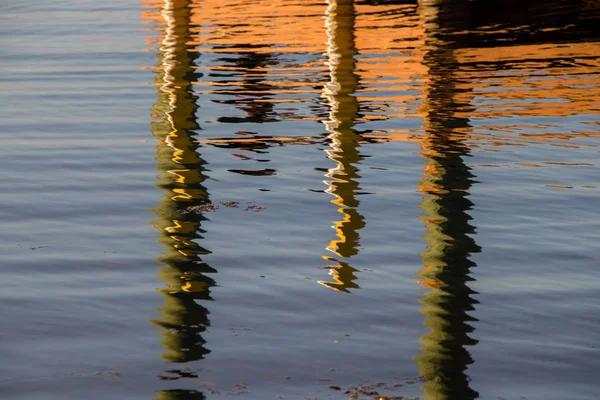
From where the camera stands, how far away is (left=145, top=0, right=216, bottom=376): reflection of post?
4883 mm

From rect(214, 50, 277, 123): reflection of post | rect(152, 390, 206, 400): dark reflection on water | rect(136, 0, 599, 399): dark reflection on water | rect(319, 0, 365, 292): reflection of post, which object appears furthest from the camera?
rect(214, 50, 277, 123): reflection of post

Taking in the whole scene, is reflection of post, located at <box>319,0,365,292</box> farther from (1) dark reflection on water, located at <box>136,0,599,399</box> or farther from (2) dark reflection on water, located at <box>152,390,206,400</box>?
(2) dark reflection on water, located at <box>152,390,206,400</box>

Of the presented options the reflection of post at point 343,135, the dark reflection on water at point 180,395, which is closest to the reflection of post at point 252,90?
the reflection of post at point 343,135

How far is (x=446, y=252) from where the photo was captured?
6137 millimetres

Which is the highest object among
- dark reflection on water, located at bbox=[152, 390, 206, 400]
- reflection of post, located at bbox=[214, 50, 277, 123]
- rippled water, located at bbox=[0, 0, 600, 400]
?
reflection of post, located at bbox=[214, 50, 277, 123]

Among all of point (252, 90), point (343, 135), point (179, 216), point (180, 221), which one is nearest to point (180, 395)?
point (180, 221)

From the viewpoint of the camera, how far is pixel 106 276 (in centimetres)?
563

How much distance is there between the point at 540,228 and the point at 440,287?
1.45 meters

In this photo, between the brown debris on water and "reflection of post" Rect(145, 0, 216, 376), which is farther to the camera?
the brown debris on water

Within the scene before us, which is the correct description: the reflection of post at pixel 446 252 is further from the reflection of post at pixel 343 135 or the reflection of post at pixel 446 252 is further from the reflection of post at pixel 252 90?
the reflection of post at pixel 252 90

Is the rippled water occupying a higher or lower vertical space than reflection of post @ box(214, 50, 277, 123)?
lower

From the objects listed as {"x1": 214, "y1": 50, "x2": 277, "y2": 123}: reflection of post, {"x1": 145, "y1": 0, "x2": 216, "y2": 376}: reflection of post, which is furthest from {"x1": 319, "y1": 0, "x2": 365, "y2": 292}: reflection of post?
{"x1": 145, "y1": 0, "x2": 216, "y2": 376}: reflection of post

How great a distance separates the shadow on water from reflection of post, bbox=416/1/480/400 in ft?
3.80

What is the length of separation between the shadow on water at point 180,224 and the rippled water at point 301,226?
0.02 metres
